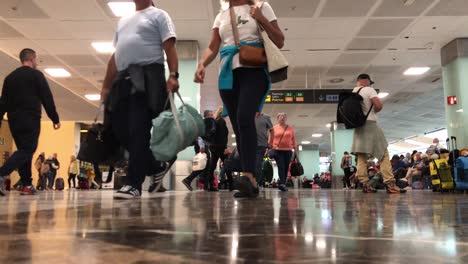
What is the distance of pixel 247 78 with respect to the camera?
290cm

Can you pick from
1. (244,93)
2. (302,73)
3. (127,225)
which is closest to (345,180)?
(302,73)

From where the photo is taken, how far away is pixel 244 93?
9.38 feet

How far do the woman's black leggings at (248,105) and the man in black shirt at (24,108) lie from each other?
2.76 meters

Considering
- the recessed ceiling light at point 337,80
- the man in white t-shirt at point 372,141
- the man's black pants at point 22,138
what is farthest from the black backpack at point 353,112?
the recessed ceiling light at point 337,80

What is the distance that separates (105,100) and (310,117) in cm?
1794

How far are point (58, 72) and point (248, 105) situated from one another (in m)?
11.3

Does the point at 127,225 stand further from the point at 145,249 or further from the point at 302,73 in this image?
the point at 302,73

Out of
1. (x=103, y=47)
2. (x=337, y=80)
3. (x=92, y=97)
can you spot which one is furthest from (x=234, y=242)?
(x=92, y=97)

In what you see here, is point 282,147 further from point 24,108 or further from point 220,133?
point 24,108

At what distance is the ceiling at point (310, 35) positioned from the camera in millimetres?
8023

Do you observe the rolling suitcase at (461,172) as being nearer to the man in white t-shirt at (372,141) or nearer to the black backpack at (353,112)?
the man in white t-shirt at (372,141)

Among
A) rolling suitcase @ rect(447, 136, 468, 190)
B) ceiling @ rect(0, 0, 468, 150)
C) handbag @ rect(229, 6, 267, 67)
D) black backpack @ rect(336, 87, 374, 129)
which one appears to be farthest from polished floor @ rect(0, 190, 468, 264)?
ceiling @ rect(0, 0, 468, 150)

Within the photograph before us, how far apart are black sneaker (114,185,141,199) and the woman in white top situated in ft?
2.38

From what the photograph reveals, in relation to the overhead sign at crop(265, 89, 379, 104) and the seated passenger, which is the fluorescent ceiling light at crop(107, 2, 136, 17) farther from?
the seated passenger
